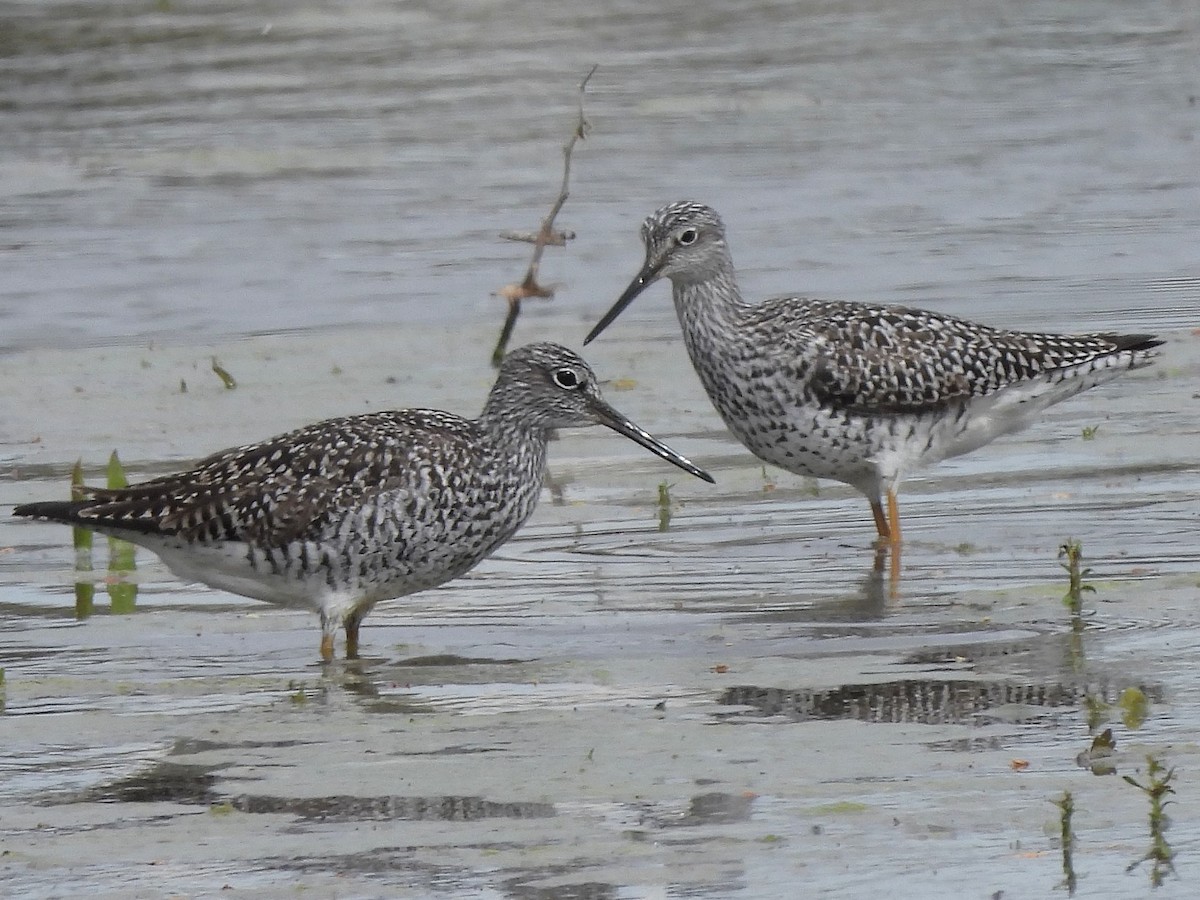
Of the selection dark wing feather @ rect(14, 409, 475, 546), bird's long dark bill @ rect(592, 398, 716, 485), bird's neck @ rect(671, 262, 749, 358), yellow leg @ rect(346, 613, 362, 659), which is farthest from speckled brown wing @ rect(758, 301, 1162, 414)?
yellow leg @ rect(346, 613, 362, 659)

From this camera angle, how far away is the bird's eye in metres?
9.38

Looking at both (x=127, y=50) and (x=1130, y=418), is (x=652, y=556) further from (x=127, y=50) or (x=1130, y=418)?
(x=127, y=50)

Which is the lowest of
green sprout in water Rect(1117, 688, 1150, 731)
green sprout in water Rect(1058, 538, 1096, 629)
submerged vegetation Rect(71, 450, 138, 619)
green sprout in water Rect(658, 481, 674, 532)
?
green sprout in water Rect(1117, 688, 1150, 731)

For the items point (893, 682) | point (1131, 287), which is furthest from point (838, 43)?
point (893, 682)

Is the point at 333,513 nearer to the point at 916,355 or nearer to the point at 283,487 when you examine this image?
the point at 283,487

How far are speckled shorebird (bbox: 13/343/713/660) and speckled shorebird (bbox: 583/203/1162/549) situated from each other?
172cm

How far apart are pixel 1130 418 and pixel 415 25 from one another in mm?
16537

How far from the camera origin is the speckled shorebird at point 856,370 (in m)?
→ 10.4

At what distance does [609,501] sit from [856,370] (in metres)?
1.33

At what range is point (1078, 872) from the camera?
5977 mm

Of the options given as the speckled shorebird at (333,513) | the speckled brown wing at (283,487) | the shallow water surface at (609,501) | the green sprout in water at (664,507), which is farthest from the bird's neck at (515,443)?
the green sprout in water at (664,507)

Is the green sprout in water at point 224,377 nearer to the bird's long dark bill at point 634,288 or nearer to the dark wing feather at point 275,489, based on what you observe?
the bird's long dark bill at point 634,288

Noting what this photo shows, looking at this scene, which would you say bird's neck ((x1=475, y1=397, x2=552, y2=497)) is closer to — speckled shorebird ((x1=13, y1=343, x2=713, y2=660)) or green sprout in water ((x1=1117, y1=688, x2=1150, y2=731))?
speckled shorebird ((x1=13, y1=343, x2=713, y2=660))

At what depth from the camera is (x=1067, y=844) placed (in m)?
5.98
